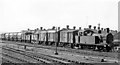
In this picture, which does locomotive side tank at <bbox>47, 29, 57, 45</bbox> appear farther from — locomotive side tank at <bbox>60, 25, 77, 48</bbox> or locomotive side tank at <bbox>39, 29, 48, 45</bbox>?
locomotive side tank at <bbox>60, 25, 77, 48</bbox>

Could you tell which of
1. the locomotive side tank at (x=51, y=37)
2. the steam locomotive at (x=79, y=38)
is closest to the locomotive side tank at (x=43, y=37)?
the steam locomotive at (x=79, y=38)

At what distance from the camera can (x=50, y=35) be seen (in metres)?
47.2

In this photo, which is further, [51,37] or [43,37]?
[43,37]

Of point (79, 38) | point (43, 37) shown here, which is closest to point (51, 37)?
point (43, 37)

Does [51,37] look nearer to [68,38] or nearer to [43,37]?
[43,37]

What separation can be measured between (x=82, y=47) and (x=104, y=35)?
17.6 feet

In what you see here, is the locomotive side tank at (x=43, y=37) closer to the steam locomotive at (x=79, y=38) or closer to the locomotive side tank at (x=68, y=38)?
the steam locomotive at (x=79, y=38)

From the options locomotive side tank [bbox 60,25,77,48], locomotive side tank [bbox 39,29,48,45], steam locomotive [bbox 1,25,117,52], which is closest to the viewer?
steam locomotive [bbox 1,25,117,52]

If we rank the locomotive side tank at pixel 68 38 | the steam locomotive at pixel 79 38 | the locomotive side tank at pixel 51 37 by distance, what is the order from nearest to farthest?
the steam locomotive at pixel 79 38, the locomotive side tank at pixel 68 38, the locomotive side tank at pixel 51 37

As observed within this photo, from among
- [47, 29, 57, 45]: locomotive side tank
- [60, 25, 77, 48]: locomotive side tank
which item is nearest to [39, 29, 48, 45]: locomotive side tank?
[47, 29, 57, 45]: locomotive side tank

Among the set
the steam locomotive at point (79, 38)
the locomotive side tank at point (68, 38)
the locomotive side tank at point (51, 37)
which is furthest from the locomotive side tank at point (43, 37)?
the locomotive side tank at point (68, 38)

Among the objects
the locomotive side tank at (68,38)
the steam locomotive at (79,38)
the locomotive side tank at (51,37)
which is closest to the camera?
the steam locomotive at (79,38)

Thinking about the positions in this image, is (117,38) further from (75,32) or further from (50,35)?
(50,35)

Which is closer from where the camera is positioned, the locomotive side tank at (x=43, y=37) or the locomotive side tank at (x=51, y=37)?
the locomotive side tank at (x=51, y=37)
